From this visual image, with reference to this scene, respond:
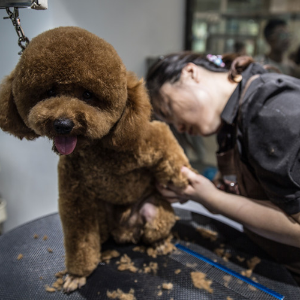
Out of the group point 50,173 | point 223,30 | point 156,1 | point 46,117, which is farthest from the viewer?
point 223,30

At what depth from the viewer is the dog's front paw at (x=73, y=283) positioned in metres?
0.70

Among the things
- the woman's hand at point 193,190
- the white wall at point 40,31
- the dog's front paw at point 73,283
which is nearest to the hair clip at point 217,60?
the white wall at point 40,31

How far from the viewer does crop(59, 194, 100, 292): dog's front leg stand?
691 mm

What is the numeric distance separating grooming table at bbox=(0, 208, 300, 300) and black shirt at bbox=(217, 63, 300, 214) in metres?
0.23

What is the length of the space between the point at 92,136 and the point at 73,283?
1.34 feet

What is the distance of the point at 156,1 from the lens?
1305 millimetres

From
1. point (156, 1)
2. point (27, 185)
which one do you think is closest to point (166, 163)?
point (27, 185)

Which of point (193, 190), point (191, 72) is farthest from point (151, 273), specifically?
point (191, 72)

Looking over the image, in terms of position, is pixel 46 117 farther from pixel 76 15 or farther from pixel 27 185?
pixel 27 185

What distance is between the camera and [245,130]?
69 centimetres

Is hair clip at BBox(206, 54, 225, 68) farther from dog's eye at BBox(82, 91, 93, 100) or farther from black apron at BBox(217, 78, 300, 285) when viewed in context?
dog's eye at BBox(82, 91, 93, 100)

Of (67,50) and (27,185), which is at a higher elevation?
(67,50)

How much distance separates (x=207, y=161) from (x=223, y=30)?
81 centimetres

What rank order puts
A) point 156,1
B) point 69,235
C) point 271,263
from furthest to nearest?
point 156,1, point 271,263, point 69,235
